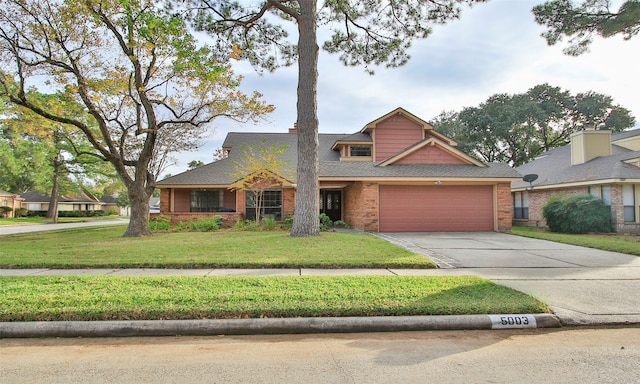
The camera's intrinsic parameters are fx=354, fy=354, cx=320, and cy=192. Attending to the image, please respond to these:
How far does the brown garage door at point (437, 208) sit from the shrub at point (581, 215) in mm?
3162

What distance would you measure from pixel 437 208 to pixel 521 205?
847 centimetres

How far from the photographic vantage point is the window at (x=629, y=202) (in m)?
15.3

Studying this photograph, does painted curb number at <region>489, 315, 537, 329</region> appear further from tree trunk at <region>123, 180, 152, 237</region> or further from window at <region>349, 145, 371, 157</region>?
window at <region>349, 145, 371, 157</region>

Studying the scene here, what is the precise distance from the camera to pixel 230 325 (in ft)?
13.6

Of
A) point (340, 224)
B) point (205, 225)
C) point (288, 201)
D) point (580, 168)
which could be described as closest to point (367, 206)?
point (340, 224)

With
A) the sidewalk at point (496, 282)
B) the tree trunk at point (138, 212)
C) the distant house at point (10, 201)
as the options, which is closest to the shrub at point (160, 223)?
the tree trunk at point (138, 212)

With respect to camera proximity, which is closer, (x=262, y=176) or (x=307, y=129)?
(x=307, y=129)

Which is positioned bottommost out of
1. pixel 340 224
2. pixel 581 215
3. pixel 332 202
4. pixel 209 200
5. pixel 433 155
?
pixel 340 224

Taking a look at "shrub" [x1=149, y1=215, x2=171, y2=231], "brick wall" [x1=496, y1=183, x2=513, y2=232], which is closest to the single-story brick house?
"brick wall" [x1=496, y1=183, x2=513, y2=232]

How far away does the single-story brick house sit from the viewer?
1527 cm

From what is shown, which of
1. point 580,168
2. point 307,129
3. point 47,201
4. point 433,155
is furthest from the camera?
point 47,201

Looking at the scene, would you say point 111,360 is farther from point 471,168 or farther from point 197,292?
point 471,168

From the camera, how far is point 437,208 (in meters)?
15.7

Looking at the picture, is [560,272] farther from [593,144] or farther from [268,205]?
[593,144]
